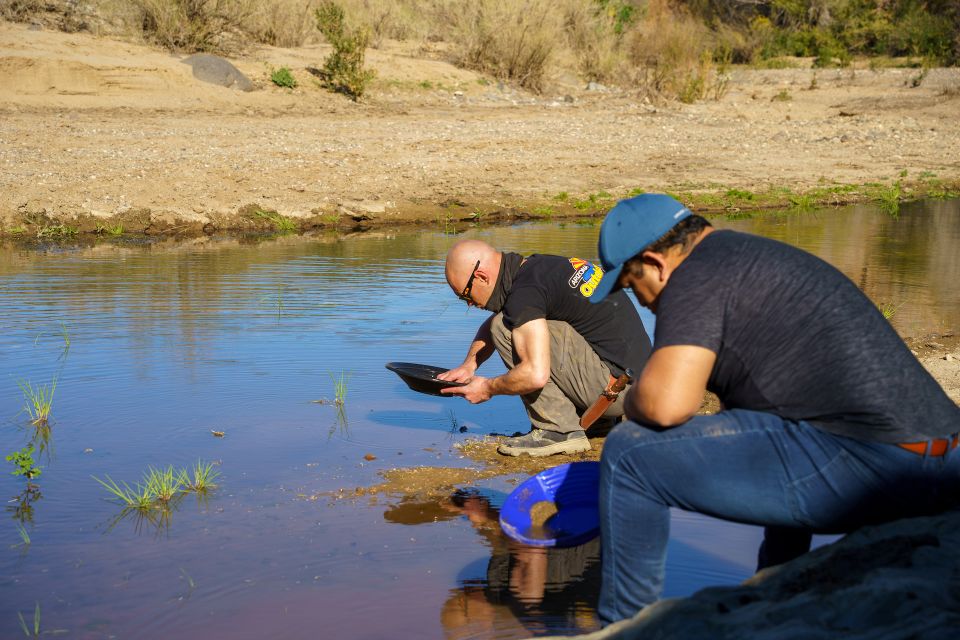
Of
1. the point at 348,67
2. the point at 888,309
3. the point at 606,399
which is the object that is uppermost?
the point at 348,67

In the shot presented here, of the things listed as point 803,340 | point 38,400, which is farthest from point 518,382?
point 38,400

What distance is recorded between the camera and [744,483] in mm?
3115

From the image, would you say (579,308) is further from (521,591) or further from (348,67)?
(348,67)

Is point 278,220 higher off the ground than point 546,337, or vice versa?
point 546,337

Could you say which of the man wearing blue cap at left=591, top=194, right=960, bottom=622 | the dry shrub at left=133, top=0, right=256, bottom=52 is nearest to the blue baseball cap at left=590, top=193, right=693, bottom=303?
the man wearing blue cap at left=591, top=194, right=960, bottom=622

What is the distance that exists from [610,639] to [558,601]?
3.70 ft

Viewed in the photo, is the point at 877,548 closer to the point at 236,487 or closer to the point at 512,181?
the point at 236,487

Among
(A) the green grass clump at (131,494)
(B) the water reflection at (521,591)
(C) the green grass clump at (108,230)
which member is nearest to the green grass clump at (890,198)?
(C) the green grass clump at (108,230)

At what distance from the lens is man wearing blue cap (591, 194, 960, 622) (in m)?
3.01

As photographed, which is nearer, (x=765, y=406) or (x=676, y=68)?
(x=765, y=406)

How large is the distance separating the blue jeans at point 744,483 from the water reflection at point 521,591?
0.71 meters

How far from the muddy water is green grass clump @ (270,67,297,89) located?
9077mm

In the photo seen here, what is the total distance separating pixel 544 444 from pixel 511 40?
61.6 ft

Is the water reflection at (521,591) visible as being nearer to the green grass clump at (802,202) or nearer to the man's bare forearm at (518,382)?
the man's bare forearm at (518,382)
